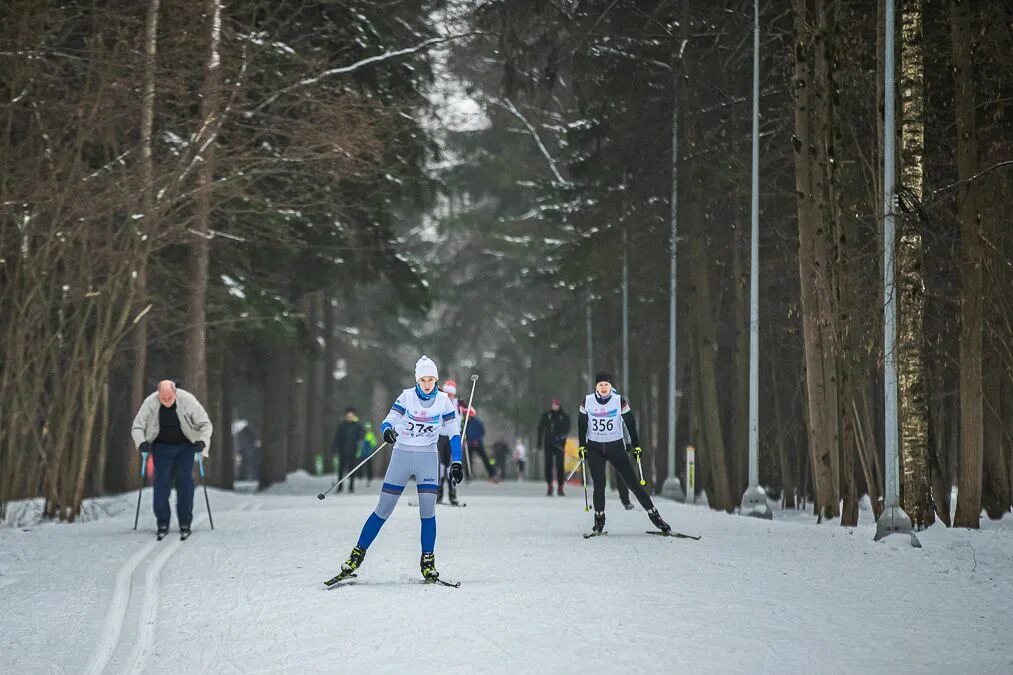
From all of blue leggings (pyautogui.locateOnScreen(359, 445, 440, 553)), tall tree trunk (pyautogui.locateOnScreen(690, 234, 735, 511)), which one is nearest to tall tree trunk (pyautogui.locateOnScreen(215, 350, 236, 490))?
tall tree trunk (pyautogui.locateOnScreen(690, 234, 735, 511))

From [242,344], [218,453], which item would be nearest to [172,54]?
[242,344]

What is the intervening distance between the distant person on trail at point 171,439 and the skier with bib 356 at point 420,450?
537 centimetres

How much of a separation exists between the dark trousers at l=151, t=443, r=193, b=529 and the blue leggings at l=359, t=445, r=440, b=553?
5358mm

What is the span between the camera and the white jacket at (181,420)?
57.6ft

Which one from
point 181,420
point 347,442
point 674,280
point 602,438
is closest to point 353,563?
point 602,438

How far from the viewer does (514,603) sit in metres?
11.4

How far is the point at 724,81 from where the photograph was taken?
2955cm

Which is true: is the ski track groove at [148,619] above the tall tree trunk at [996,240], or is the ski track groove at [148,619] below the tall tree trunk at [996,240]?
below

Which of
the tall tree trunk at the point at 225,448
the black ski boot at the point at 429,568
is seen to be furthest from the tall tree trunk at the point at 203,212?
the tall tree trunk at the point at 225,448

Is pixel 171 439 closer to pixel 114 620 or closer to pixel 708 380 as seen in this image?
pixel 114 620

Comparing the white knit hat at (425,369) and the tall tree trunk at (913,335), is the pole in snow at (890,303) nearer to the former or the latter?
the tall tree trunk at (913,335)

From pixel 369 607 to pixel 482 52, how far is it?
65.9 ft

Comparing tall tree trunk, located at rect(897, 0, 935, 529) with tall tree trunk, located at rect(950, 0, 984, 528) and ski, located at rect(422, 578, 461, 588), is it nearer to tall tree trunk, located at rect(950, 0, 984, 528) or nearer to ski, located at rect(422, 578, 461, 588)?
tall tree trunk, located at rect(950, 0, 984, 528)

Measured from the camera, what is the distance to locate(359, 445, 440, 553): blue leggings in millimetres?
12703
